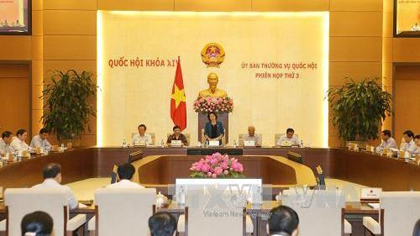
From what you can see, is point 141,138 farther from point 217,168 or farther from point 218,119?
Answer: point 217,168

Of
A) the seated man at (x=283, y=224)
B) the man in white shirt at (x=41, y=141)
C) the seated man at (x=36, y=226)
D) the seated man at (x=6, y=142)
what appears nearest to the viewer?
the seated man at (x=36, y=226)

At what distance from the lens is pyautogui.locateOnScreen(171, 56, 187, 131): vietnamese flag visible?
41.5ft

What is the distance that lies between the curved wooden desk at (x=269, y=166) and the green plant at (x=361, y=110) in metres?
0.64

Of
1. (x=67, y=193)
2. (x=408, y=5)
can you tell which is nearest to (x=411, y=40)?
(x=408, y=5)

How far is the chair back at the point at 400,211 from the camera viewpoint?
4.33 metres

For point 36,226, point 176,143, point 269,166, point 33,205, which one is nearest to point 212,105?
point 176,143

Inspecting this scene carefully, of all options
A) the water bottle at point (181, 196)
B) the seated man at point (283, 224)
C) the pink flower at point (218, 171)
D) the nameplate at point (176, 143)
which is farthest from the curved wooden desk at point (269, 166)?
the seated man at point (283, 224)

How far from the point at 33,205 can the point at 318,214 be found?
2.26 meters

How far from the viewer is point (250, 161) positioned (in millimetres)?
9445

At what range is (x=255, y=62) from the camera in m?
12.7

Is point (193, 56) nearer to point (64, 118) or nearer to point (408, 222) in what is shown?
point (64, 118)

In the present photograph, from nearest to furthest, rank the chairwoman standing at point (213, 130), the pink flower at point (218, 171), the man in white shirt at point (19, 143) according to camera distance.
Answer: the pink flower at point (218, 171)
the man in white shirt at point (19, 143)
the chairwoman standing at point (213, 130)

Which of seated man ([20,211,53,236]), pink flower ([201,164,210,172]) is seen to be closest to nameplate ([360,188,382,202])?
pink flower ([201,164,210,172])

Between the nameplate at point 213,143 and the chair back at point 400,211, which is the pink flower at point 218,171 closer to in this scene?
the chair back at point 400,211
